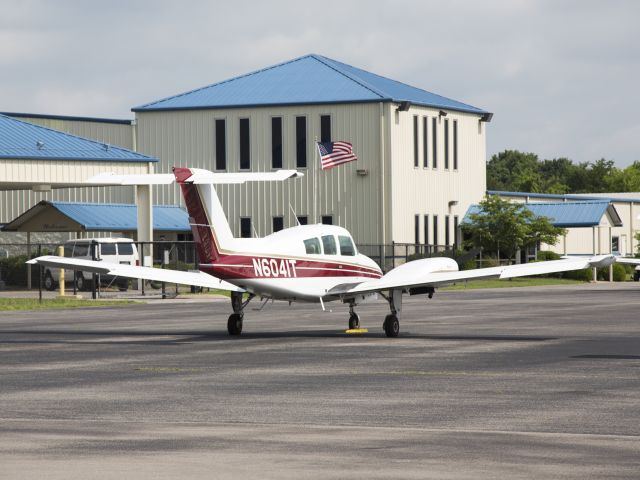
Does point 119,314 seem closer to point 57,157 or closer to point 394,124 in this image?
point 57,157

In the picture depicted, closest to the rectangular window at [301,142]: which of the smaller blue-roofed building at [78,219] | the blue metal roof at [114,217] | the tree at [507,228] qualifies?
the blue metal roof at [114,217]

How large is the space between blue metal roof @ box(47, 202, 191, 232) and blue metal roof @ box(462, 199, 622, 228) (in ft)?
61.2

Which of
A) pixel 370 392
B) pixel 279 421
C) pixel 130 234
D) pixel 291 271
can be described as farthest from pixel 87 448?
pixel 130 234

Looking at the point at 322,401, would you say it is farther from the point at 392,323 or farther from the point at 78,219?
the point at 78,219

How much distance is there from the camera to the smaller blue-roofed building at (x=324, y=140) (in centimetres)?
7806

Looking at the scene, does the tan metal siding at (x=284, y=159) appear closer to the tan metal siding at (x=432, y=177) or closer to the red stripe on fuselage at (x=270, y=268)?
the tan metal siding at (x=432, y=177)

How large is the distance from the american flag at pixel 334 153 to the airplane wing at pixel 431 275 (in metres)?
25.6

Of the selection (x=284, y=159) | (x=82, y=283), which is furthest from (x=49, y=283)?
(x=284, y=159)

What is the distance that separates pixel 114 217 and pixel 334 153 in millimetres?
17394

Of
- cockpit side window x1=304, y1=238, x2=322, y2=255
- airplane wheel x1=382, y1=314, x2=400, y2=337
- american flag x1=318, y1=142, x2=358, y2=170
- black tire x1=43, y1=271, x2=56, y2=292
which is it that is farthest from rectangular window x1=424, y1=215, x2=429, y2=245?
airplane wheel x1=382, y1=314, x2=400, y2=337

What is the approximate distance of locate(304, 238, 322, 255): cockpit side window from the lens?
102 ft

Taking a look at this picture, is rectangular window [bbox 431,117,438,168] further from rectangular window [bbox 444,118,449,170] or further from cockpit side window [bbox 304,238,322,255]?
cockpit side window [bbox 304,238,322,255]

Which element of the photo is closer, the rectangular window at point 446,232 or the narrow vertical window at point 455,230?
the rectangular window at point 446,232

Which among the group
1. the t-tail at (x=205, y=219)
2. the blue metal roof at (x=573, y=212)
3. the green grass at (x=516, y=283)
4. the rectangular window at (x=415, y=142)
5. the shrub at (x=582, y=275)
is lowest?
the green grass at (x=516, y=283)
